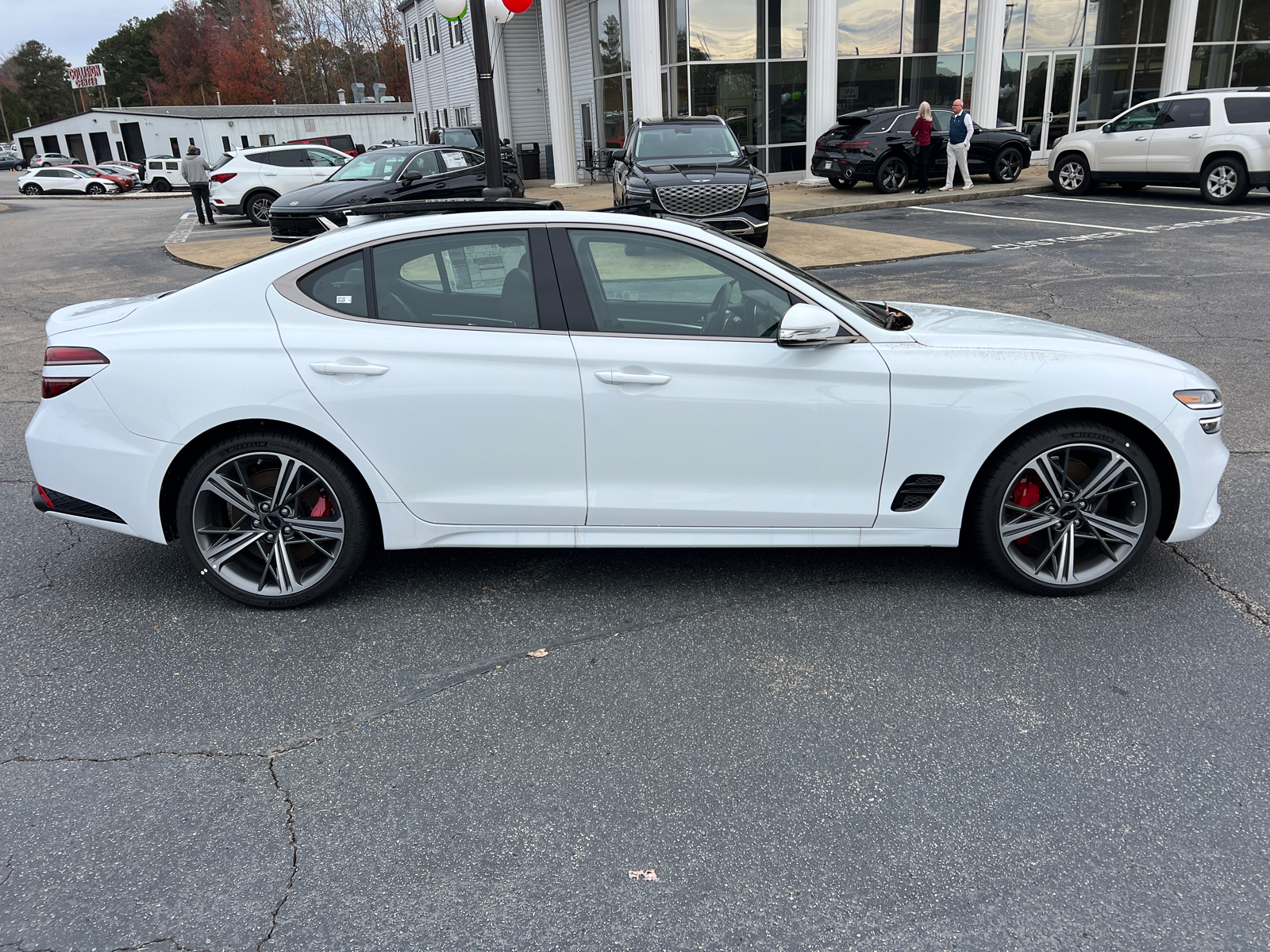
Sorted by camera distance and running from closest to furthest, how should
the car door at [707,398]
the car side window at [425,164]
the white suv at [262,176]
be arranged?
the car door at [707,398]
the car side window at [425,164]
the white suv at [262,176]

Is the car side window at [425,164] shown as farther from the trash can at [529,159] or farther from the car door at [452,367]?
the car door at [452,367]

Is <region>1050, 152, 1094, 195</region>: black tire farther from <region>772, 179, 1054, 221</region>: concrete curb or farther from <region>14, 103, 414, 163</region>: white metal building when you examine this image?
<region>14, 103, 414, 163</region>: white metal building

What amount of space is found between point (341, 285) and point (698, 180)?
9861mm

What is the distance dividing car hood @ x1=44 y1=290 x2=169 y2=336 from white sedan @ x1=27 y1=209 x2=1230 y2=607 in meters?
0.04

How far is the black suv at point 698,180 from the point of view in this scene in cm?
1273

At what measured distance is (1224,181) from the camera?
16.2 m

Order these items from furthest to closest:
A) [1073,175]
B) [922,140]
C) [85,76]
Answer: [85,76] < [922,140] < [1073,175]

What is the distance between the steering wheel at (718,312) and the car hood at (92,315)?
7.74 feet

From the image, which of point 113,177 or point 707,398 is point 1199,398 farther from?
point 113,177

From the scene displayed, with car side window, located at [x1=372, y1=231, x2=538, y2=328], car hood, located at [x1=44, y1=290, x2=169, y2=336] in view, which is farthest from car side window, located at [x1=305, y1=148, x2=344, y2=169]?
car side window, located at [x1=372, y1=231, x2=538, y2=328]

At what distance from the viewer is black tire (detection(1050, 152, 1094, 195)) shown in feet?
60.2

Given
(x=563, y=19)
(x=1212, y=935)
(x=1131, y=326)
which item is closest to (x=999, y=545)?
(x=1212, y=935)

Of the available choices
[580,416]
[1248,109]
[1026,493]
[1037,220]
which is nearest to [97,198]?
[1037,220]

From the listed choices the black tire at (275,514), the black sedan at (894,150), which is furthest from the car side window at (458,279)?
the black sedan at (894,150)
